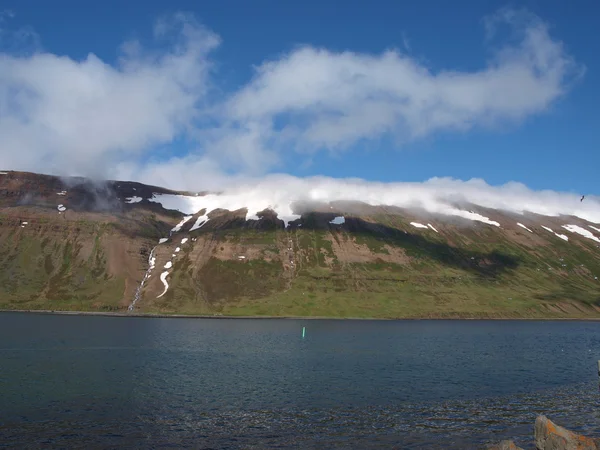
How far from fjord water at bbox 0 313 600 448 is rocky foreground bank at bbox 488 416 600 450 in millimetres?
7158

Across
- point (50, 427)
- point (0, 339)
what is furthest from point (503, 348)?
point (0, 339)

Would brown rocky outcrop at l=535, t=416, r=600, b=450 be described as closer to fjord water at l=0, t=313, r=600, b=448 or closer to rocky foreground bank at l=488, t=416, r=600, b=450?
rocky foreground bank at l=488, t=416, r=600, b=450

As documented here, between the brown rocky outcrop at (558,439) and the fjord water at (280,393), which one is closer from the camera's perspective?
the brown rocky outcrop at (558,439)

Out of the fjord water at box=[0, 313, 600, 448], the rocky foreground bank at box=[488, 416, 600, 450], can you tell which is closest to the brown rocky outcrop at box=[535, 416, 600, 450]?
the rocky foreground bank at box=[488, 416, 600, 450]

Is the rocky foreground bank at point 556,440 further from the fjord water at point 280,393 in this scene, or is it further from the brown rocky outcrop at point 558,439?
the fjord water at point 280,393

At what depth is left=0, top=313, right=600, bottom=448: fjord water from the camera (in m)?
40.0

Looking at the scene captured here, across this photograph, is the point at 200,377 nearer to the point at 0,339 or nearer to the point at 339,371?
the point at 339,371

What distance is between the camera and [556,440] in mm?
30578

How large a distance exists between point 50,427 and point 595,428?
46.9m

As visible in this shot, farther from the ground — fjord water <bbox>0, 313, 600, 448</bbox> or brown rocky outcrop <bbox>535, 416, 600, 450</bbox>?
brown rocky outcrop <bbox>535, 416, 600, 450</bbox>

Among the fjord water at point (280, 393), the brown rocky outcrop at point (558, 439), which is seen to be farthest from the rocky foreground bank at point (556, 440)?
the fjord water at point (280, 393)

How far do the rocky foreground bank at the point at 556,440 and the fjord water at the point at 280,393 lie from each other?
282 inches

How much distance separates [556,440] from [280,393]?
3251cm

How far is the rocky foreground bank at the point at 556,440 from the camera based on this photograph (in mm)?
29906
